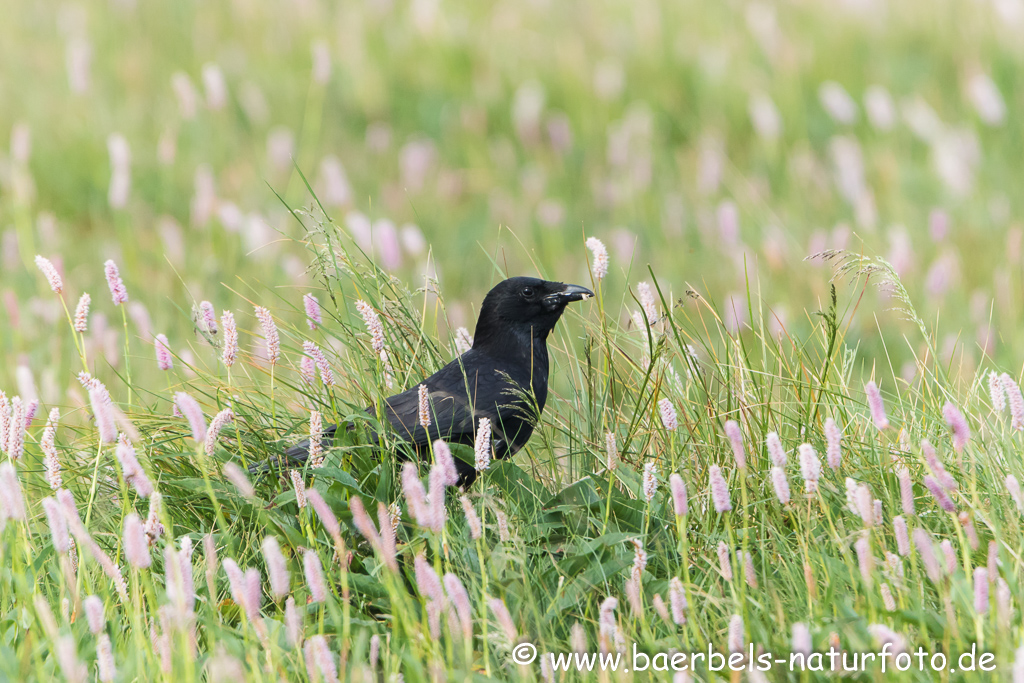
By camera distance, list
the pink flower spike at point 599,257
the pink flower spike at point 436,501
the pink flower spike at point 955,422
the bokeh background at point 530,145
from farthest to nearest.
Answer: the bokeh background at point 530,145 < the pink flower spike at point 599,257 < the pink flower spike at point 955,422 < the pink flower spike at point 436,501

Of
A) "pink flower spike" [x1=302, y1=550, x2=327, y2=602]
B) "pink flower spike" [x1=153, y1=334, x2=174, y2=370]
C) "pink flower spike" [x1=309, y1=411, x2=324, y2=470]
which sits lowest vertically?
"pink flower spike" [x1=302, y1=550, x2=327, y2=602]

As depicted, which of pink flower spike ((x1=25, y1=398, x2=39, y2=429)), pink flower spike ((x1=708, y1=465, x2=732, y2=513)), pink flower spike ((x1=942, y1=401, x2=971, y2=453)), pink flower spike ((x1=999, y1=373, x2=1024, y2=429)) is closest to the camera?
pink flower spike ((x1=708, y1=465, x2=732, y2=513))

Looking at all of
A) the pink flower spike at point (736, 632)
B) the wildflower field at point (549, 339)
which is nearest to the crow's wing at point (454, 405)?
the wildflower field at point (549, 339)

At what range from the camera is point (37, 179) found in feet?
22.2

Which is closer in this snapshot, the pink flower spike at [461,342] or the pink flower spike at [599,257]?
the pink flower spike at [599,257]

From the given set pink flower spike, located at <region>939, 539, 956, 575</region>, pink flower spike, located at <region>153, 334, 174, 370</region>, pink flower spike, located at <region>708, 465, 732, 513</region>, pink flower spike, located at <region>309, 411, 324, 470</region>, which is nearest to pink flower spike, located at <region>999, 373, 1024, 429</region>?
pink flower spike, located at <region>939, 539, 956, 575</region>

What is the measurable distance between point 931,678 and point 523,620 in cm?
85

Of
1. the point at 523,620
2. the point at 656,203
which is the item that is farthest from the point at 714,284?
the point at 523,620

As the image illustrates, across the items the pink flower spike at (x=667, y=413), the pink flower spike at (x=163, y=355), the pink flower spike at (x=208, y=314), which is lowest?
the pink flower spike at (x=667, y=413)

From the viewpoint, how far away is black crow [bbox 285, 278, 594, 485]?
3160mm

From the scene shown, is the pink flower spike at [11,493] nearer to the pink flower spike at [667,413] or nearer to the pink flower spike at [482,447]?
the pink flower spike at [482,447]

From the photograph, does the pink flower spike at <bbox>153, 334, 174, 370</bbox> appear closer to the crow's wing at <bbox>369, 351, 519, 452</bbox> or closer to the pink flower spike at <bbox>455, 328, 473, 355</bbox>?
the crow's wing at <bbox>369, 351, 519, 452</bbox>

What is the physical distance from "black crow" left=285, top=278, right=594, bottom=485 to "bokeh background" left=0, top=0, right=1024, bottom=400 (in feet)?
4.72

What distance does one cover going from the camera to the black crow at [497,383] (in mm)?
3160
